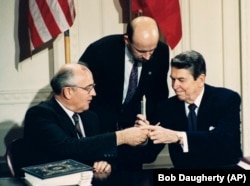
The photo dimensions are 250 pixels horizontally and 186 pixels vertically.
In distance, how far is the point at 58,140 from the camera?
2350mm

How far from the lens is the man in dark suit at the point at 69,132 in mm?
2344

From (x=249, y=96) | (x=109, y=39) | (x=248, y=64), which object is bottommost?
(x=249, y=96)

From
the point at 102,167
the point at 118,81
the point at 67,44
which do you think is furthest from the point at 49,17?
the point at 102,167

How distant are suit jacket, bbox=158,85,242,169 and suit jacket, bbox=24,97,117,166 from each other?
0.41 metres

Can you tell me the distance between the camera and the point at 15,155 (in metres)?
2.42

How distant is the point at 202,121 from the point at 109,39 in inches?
35.5

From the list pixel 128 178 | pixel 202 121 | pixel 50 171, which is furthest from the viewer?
pixel 202 121

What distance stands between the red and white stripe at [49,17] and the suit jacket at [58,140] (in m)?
1.57

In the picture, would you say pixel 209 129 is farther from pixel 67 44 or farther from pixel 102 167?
pixel 67 44

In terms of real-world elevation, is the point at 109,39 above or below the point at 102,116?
above

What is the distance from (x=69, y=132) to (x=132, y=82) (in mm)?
867

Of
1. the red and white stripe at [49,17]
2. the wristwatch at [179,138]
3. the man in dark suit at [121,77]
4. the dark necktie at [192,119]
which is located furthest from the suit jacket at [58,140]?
the red and white stripe at [49,17]

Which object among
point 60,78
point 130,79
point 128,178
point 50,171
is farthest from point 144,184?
point 130,79

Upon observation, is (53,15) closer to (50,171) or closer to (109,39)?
(109,39)
